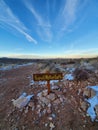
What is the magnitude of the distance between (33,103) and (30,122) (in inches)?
37.7

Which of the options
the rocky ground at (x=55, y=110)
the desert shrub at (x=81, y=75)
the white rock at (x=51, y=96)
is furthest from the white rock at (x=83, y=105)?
the desert shrub at (x=81, y=75)

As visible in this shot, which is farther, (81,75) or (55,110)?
(81,75)

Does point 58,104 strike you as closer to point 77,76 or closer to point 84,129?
point 84,129

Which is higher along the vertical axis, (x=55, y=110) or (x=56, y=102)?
(x=56, y=102)

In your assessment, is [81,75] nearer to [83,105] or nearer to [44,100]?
[83,105]

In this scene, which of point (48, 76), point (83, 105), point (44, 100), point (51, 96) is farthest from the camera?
point (48, 76)

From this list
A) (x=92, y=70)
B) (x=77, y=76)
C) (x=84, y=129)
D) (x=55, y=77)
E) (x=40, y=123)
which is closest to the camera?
(x=84, y=129)

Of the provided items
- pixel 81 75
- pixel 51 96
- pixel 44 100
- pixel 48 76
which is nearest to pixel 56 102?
pixel 51 96

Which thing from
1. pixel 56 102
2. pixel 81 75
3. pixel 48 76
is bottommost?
pixel 56 102

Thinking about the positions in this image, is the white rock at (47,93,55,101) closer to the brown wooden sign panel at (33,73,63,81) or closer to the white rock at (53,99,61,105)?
the white rock at (53,99,61,105)

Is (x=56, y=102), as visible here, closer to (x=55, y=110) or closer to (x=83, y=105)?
(x=55, y=110)

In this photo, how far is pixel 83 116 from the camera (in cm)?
469

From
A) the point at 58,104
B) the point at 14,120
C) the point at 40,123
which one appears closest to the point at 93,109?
the point at 58,104

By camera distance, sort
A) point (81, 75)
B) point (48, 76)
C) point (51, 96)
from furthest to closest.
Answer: point (81, 75) < point (48, 76) < point (51, 96)
